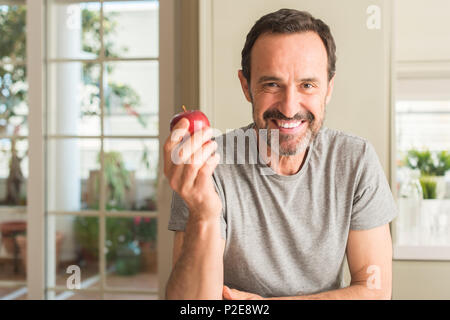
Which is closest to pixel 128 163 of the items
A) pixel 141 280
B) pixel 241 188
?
pixel 141 280

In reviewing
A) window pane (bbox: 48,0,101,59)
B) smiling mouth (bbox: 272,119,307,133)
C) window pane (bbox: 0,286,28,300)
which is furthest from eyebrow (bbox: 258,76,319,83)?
window pane (bbox: 48,0,101,59)

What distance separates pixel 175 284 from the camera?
1040 millimetres

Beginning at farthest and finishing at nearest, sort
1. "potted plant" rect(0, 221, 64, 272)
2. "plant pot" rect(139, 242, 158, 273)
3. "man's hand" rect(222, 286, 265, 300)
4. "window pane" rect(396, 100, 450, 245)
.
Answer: "plant pot" rect(139, 242, 158, 273) < "potted plant" rect(0, 221, 64, 272) < "window pane" rect(396, 100, 450, 245) < "man's hand" rect(222, 286, 265, 300)

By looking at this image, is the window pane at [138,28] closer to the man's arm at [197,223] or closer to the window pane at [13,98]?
the window pane at [13,98]

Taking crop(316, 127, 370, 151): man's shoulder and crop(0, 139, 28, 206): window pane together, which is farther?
crop(0, 139, 28, 206): window pane

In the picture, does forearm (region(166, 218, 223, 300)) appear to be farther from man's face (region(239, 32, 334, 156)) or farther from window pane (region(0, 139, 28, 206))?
window pane (region(0, 139, 28, 206))

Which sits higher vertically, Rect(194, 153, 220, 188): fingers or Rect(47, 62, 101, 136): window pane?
Rect(47, 62, 101, 136): window pane

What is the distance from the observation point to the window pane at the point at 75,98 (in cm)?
420

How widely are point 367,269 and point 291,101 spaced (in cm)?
52

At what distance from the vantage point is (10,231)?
4.08 metres

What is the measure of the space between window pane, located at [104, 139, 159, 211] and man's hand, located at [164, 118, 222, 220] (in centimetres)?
356

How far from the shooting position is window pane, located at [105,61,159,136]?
4891 millimetres

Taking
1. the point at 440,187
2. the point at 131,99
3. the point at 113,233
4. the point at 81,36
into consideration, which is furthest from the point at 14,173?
the point at 440,187

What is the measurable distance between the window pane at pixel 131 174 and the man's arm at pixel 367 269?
3.56m
